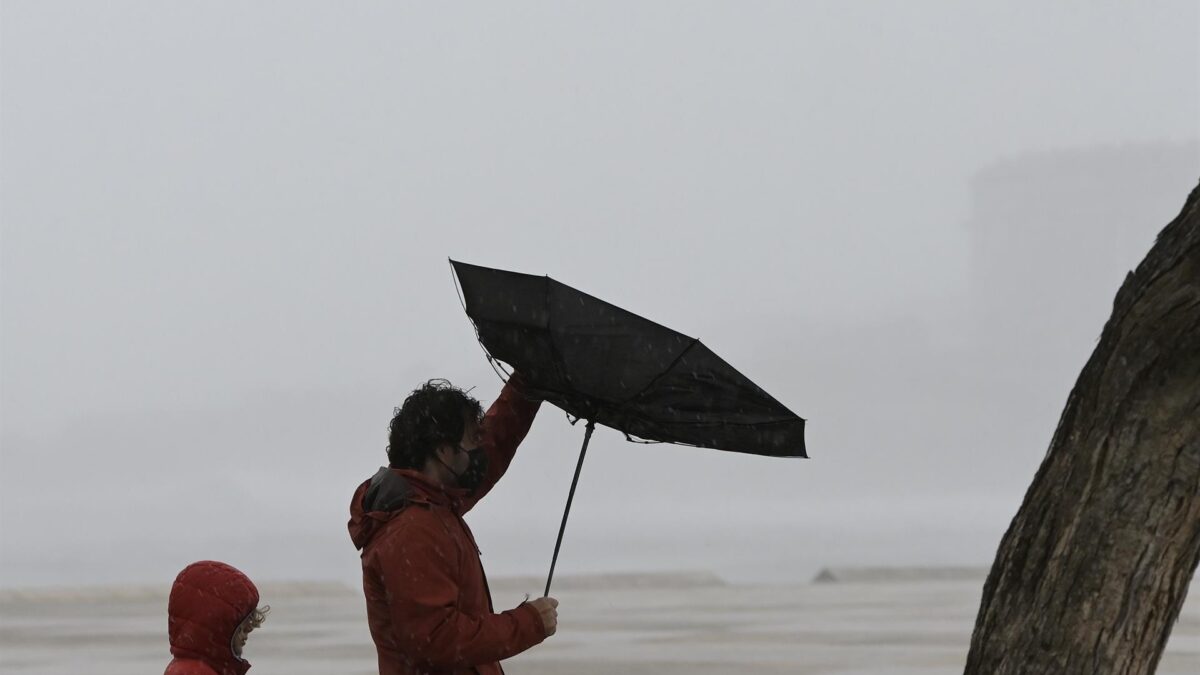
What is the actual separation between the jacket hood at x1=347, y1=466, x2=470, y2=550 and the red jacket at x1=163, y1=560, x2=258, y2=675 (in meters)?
0.30

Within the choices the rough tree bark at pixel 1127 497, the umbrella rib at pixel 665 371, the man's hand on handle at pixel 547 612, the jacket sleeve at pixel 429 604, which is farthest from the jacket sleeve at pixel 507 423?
the rough tree bark at pixel 1127 497

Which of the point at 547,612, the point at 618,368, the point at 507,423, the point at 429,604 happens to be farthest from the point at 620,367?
the point at 429,604

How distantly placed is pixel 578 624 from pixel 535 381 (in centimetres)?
1762

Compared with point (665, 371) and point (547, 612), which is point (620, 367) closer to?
point (665, 371)

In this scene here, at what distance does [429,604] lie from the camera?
11.9 feet

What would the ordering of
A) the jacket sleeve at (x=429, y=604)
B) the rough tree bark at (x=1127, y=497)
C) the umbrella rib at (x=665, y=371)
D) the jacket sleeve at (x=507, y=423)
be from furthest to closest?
the jacket sleeve at (x=507, y=423) < the umbrella rib at (x=665, y=371) < the rough tree bark at (x=1127, y=497) < the jacket sleeve at (x=429, y=604)

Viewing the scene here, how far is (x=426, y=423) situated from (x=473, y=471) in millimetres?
203

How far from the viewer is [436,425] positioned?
376 centimetres

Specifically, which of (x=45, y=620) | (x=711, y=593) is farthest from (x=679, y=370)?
(x=711, y=593)

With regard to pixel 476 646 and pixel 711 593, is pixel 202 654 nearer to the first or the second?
pixel 476 646

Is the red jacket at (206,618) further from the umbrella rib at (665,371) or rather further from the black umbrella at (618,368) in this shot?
the umbrella rib at (665,371)

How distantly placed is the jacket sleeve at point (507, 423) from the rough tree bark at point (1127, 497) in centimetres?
145

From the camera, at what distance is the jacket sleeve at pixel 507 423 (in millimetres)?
4375

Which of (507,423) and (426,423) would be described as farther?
(507,423)
